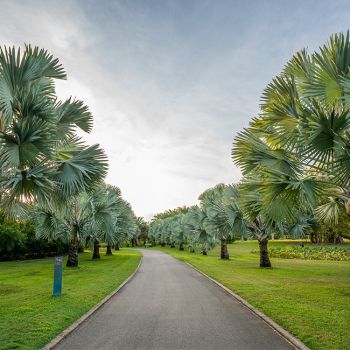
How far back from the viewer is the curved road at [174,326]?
6641 mm

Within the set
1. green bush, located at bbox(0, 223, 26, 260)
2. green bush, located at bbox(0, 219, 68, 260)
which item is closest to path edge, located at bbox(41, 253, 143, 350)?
green bush, located at bbox(0, 223, 26, 260)

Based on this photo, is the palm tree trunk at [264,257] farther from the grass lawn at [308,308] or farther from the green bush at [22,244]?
the green bush at [22,244]

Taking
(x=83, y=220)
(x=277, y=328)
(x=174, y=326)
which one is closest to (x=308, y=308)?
(x=277, y=328)

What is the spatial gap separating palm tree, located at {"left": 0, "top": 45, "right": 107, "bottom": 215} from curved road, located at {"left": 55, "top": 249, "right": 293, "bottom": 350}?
3687mm

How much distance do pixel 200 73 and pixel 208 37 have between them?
93.2 inches

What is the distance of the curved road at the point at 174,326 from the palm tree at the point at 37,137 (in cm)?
369

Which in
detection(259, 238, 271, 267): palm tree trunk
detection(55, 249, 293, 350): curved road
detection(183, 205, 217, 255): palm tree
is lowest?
detection(55, 249, 293, 350): curved road

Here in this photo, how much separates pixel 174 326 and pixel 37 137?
17.6 feet

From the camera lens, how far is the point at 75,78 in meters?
13.6

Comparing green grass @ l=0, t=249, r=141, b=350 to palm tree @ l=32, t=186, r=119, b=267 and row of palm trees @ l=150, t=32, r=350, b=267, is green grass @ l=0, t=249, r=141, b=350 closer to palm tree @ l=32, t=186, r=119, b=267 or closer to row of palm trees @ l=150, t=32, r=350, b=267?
row of palm trees @ l=150, t=32, r=350, b=267

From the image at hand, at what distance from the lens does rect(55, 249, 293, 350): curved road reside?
6641 millimetres

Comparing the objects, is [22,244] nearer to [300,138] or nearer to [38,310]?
[38,310]

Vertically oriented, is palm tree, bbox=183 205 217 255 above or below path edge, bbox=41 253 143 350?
above

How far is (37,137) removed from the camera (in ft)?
27.3
